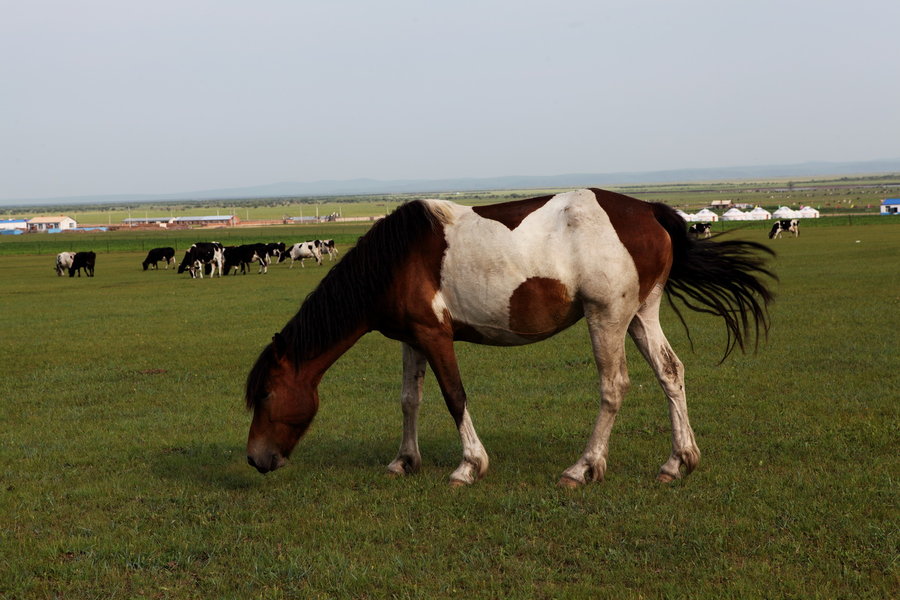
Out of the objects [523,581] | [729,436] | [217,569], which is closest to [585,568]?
[523,581]

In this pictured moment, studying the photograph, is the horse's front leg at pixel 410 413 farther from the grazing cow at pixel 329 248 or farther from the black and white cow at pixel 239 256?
the grazing cow at pixel 329 248

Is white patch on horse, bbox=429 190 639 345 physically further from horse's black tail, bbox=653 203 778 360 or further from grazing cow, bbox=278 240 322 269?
grazing cow, bbox=278 240 322 269

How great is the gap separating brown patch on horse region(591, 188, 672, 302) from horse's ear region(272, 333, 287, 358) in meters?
2.84

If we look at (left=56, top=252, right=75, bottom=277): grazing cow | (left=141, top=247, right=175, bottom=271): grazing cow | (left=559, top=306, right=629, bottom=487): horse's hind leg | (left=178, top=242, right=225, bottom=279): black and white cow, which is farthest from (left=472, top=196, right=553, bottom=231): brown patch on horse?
(left=56, top=252, right=75, bottom=277): grazing cow

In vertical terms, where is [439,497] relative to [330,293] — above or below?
below

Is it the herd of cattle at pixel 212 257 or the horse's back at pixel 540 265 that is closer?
the horse's back at pixel 540 265

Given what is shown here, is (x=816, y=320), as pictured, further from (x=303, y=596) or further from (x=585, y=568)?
(x=303, y=596)

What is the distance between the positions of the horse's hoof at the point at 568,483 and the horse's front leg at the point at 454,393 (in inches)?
24.1

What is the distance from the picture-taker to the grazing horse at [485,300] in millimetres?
6953

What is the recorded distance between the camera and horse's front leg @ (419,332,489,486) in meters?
7.05

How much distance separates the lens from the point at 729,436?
27.3 feet

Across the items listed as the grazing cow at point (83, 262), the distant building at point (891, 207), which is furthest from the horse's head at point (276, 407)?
the distant building at point (891, 207)

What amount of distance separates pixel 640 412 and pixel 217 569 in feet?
17.9

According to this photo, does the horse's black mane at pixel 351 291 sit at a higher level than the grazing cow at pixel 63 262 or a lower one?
higher
